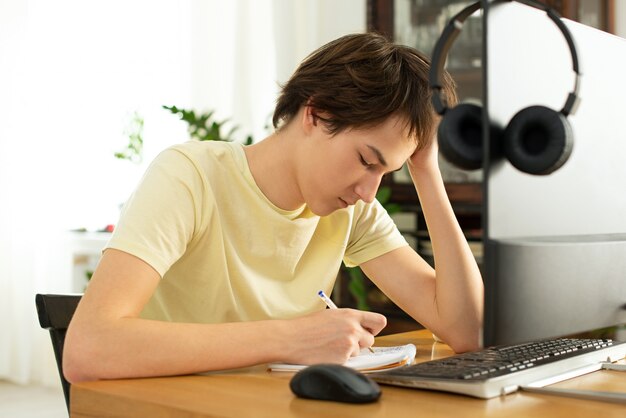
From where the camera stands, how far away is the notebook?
1165 millimetres

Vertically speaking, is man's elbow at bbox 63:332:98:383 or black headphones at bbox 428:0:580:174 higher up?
black headphones at bbox 428:0:580:174

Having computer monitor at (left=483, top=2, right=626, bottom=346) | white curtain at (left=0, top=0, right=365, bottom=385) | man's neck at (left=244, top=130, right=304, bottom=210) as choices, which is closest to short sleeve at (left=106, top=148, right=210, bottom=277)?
man's neck at (left=244, top=130, right=304, bottom=210)

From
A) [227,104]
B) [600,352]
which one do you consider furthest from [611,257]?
[227,104]

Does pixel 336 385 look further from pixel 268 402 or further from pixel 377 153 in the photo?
pixel 377 153

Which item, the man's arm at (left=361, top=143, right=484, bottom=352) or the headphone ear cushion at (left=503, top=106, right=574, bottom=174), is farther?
the man's arm at (left=361, top=143, right=484, bottom=352)

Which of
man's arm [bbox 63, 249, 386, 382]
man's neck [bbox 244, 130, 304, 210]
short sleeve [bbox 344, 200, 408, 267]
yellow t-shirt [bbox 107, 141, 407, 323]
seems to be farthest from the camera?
short sleeve [bbox 344, 200, 408, 267]

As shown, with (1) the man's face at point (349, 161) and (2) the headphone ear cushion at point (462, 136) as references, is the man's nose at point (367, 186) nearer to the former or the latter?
(1) the man's face at point (349, 161)

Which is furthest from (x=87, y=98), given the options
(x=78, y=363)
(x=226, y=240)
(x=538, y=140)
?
(x=538, y=140)

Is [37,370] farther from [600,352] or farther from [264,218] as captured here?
[600,352]

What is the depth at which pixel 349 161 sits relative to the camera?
1371 mm

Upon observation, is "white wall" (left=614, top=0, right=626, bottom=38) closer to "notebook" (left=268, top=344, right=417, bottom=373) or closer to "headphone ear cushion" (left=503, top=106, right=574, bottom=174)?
"notebook" (left=268, top=344, right=417, bottom=373)

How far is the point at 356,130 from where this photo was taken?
1.36 metres

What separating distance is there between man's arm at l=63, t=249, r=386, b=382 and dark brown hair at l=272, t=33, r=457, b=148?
33 cm

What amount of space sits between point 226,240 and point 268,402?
522 mm
